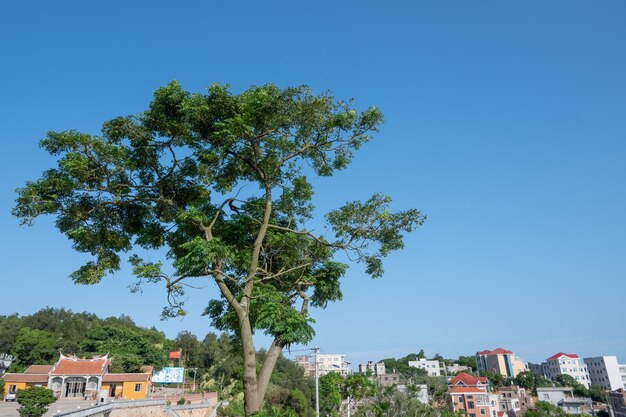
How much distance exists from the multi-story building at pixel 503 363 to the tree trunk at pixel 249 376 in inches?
4011

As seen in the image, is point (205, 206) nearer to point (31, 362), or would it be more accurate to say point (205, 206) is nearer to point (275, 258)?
point (275, 258)

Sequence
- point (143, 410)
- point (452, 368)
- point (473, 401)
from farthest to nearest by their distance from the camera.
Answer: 1. point (452, 368)
2. point (473, 401)
3. point (143, 410)

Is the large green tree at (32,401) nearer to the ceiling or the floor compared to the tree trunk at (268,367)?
nearer to the floor

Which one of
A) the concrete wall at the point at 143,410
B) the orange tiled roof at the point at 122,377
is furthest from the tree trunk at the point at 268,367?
the orange tiled roof at the point at 122,377

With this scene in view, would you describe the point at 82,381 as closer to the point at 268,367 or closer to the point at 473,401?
the point at 268,367

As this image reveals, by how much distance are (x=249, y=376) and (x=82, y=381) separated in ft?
111

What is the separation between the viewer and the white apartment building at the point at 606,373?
83812 mm

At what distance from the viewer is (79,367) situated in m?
34.7

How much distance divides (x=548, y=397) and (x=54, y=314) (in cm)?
7497

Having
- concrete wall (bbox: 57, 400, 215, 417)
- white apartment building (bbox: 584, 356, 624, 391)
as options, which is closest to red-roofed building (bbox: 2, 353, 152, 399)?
concrete wall (bbox: 57, 400, 215, 417)

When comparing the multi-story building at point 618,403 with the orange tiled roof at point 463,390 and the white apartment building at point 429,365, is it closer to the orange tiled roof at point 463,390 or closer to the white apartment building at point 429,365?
the orange tiled roof at point 463,390

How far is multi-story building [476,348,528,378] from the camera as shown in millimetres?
96500

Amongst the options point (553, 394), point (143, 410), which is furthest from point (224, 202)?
point (553, 394)

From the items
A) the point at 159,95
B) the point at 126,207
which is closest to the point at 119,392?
the point at 126,207
